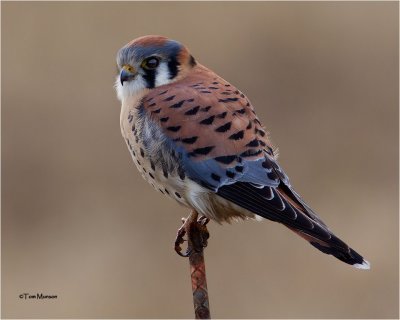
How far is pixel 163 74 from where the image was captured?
13.6 feet

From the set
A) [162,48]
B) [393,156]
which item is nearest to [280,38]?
[393,156]

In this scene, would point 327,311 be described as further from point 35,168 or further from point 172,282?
point 35,168

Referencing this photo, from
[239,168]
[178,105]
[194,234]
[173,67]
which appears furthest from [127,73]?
[194,234]

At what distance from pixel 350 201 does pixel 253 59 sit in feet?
5.47

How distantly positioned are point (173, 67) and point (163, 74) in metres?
0.07

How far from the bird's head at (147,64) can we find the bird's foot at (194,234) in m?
0.73

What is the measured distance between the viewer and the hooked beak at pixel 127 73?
13.5 feet

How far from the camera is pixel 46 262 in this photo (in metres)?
5.85

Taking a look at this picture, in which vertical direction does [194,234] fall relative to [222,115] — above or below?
below

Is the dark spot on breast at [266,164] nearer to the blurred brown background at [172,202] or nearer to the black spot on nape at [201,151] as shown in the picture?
the black spot on nape at [201,151]

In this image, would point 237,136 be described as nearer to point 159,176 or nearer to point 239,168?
point 239,168

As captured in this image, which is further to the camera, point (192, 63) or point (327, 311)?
point (327, 311)

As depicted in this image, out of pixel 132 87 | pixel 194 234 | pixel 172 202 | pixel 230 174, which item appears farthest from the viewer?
pixel 172 202

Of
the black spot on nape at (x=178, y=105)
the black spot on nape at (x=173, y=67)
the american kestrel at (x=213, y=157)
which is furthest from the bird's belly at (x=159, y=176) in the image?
the black spot on nape at (x=173, y=67)
